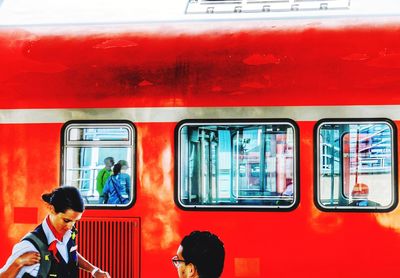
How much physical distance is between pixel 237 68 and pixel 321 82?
79 centimetres

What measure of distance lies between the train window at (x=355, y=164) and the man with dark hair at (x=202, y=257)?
2.59 meters

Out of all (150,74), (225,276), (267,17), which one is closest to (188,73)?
(150,74)

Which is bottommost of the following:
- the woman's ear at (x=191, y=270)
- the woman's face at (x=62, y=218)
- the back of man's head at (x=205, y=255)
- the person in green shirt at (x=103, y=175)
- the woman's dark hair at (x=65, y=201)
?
the woman's ear at (x=191, y=270)

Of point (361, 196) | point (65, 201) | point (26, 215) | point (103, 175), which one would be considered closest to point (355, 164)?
point (361, 196)

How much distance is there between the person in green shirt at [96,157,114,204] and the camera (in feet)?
18.2

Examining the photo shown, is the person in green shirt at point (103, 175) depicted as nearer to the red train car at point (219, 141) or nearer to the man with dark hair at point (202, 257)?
the red train car at point (219, 141)

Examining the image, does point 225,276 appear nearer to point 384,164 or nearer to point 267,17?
point 384,164

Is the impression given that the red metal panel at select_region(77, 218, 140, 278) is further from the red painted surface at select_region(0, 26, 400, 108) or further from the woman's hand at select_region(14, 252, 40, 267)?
the woman's hand at select_region(14, 252, 40, 267)

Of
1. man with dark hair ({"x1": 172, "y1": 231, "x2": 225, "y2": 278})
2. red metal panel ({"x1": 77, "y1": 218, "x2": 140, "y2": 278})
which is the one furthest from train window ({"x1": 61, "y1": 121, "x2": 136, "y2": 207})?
man with dark hair ({"x1": 172, "y1": 231, "x2": 225, "y2": 278})

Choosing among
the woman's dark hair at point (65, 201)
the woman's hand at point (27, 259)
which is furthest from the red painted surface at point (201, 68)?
the woman's hand at point (27, 259)

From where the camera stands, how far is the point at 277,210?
5.27 meters

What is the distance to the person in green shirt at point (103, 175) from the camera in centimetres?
555

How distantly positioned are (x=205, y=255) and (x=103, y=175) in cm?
292

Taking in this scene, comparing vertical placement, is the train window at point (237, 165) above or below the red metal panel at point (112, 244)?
above
